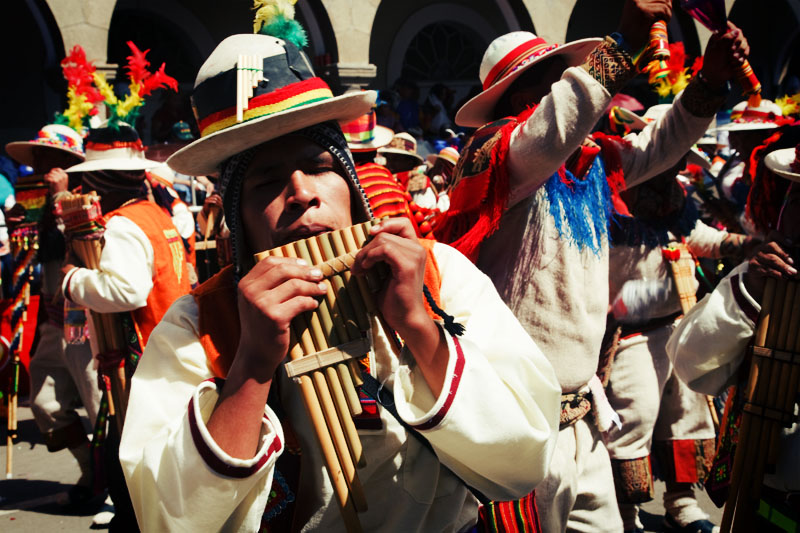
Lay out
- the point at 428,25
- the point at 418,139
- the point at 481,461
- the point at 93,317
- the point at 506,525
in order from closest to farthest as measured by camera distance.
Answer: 1. the point at 481,461
2. the point at 506,525
3. the point at 93,317
4. the point at 418,139
5. the point at 428,25

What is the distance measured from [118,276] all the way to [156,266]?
31cm

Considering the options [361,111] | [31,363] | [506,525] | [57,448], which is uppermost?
[361,111]

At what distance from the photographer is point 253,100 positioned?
1.65 m

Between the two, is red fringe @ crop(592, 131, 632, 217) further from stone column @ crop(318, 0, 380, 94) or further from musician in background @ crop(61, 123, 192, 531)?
stone column @ crop(318, 0, 380, 94)

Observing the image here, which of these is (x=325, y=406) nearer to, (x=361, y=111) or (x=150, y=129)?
(x=361, y=111)

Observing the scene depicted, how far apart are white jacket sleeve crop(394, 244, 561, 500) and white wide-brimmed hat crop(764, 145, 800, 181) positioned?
133 centimetres

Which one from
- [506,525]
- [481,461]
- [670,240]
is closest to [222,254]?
[670,240]

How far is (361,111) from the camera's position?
1824 mm

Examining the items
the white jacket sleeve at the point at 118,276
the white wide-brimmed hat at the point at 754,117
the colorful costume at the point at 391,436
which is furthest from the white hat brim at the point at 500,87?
the white wide-brimmed hat at the point at 754,117

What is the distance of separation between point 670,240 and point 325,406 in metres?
3.18

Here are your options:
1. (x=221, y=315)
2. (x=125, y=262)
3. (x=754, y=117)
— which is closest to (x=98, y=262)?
(x=125, y=262)

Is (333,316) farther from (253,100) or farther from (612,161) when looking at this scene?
(612,161)

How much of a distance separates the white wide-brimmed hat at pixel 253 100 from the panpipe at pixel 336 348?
0.27 m

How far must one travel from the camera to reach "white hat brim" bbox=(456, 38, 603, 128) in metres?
2.69
